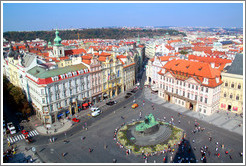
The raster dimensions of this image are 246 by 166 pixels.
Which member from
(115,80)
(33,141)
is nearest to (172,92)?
(115,80)

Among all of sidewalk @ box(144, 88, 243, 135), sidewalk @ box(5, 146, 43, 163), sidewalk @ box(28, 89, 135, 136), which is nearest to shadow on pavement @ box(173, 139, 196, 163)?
sidewalk @ box(144, 88, 243, 135)

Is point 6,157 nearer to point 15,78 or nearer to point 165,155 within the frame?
point 165,155

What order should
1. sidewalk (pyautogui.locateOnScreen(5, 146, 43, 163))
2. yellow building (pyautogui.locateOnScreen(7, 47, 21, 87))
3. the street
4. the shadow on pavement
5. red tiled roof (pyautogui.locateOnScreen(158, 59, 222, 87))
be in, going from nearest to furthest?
the shadow on pavement, the street, sidewalk (pyautogui.locateOnScreen(5, 146, 43, 163)), red tiled roof (pyautogui.locateOnScreen(158, 59, 222, 87)), yellow building (pyautogui.locateOnScreen(7, 47, 21, 87))

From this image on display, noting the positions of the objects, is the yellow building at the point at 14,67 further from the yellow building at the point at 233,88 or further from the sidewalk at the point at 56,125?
the yellow building at the point at 233,88

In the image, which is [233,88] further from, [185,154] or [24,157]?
[24,157]

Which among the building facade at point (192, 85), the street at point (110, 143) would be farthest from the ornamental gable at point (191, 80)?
the street at point (110, 143)

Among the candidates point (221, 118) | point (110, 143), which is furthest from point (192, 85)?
point (110, 143)

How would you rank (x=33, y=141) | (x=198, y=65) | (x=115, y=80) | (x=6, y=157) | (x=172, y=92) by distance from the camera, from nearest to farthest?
(x=6, y=157)
(x=33, y=141)
(x=198, y=65)
(x=172, y=92)
(x=115, y=80)

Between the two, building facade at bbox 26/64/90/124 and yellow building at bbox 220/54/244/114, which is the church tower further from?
yellow building at bbox 220/54/244/114

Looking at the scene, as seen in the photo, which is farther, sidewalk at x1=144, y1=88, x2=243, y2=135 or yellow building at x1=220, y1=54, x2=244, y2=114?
yellow building at x1=220, y1=54, x2=244, y2=114
